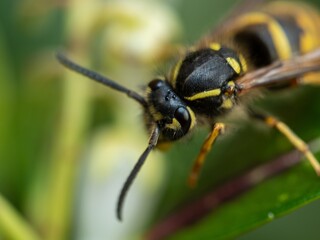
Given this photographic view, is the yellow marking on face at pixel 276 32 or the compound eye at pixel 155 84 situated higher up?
the yellow marking on face at pixel 276 32

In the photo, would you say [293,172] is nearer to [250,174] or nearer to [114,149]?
[250,174]

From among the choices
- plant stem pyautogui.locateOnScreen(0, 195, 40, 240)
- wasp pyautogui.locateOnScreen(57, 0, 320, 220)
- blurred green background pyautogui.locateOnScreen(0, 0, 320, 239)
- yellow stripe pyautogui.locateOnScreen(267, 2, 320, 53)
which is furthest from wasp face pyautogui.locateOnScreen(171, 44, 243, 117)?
plant stem pyautogui.locateOnScreen(0, 195, 40, 240)

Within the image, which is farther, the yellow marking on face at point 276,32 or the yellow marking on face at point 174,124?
the yellow marking on face at point 276,32

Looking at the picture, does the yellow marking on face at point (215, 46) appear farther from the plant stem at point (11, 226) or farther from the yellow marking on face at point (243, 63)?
the plant stem at point (11, 226)

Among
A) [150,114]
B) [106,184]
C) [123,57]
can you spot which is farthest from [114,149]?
[150,114]

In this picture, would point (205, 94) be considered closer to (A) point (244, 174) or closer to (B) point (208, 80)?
(B) point (208, 80)

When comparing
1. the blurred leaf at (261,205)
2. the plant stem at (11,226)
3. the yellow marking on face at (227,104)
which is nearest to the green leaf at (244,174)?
the blurred leaf at (261,205)
